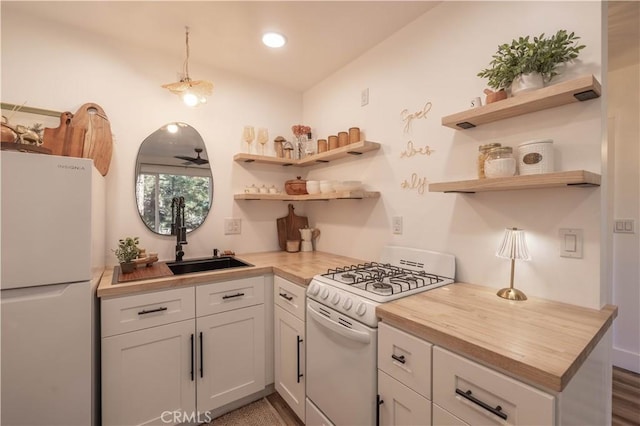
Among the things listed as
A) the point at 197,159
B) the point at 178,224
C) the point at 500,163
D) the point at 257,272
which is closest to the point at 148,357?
the point at 257,272

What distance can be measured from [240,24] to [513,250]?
6.74 ft

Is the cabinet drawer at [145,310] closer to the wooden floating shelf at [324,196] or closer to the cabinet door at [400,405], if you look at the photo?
the wooden floating shelf at [324,196]

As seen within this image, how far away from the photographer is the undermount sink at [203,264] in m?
2.09

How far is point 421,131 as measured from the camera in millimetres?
1772

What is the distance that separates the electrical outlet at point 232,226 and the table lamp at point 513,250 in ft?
6.47

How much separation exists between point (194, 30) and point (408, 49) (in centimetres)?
145

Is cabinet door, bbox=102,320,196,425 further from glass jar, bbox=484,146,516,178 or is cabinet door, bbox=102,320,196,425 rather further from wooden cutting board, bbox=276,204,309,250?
glass jar, bbox=484,146,516,178

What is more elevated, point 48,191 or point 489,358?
point 48,191

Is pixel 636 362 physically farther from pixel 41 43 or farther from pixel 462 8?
pixel 41 43

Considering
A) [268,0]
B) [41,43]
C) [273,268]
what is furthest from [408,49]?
[41,43]

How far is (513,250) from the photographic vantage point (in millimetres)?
1270

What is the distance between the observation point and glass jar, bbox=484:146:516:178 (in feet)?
4.04

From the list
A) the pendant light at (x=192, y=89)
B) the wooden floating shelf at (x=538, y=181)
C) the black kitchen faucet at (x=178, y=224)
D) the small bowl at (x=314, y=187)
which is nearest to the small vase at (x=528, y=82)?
the wooden floating shelf at (x=538, y=181)

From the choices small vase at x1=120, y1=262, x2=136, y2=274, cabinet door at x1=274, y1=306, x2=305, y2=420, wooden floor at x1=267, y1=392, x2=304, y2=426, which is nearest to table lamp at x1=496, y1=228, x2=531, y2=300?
cabinet door at x1=274, y1=306, x2=305, y2=420
